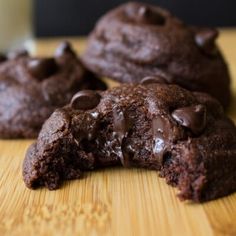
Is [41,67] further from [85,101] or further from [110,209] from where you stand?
[110,209]

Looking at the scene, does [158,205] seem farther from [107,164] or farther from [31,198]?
[31,198]

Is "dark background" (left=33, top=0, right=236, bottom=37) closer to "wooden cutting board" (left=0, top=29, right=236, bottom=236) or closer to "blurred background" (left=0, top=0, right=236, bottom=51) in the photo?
"blurred background" (left=0, top=0, right=236, bottom=51)

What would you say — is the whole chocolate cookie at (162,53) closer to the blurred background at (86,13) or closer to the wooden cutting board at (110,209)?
the wooden cutting board at (110,209)

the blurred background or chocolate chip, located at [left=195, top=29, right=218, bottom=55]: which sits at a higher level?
chocolate chip, located at [left=195, top=29, right=218, bottom=55]

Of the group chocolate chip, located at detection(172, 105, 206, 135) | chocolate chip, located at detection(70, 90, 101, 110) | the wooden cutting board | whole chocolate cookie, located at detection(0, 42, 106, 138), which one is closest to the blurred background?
whole chocolate cookie, located at detection(0, 42, 106, 138)

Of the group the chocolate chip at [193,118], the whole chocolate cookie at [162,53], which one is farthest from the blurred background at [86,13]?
the chocolate chip at [193,118]

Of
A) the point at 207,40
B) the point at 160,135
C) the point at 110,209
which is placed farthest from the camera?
the point at 207,40

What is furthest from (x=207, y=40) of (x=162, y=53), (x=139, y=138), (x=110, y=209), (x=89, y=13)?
(x=89, y=13)
